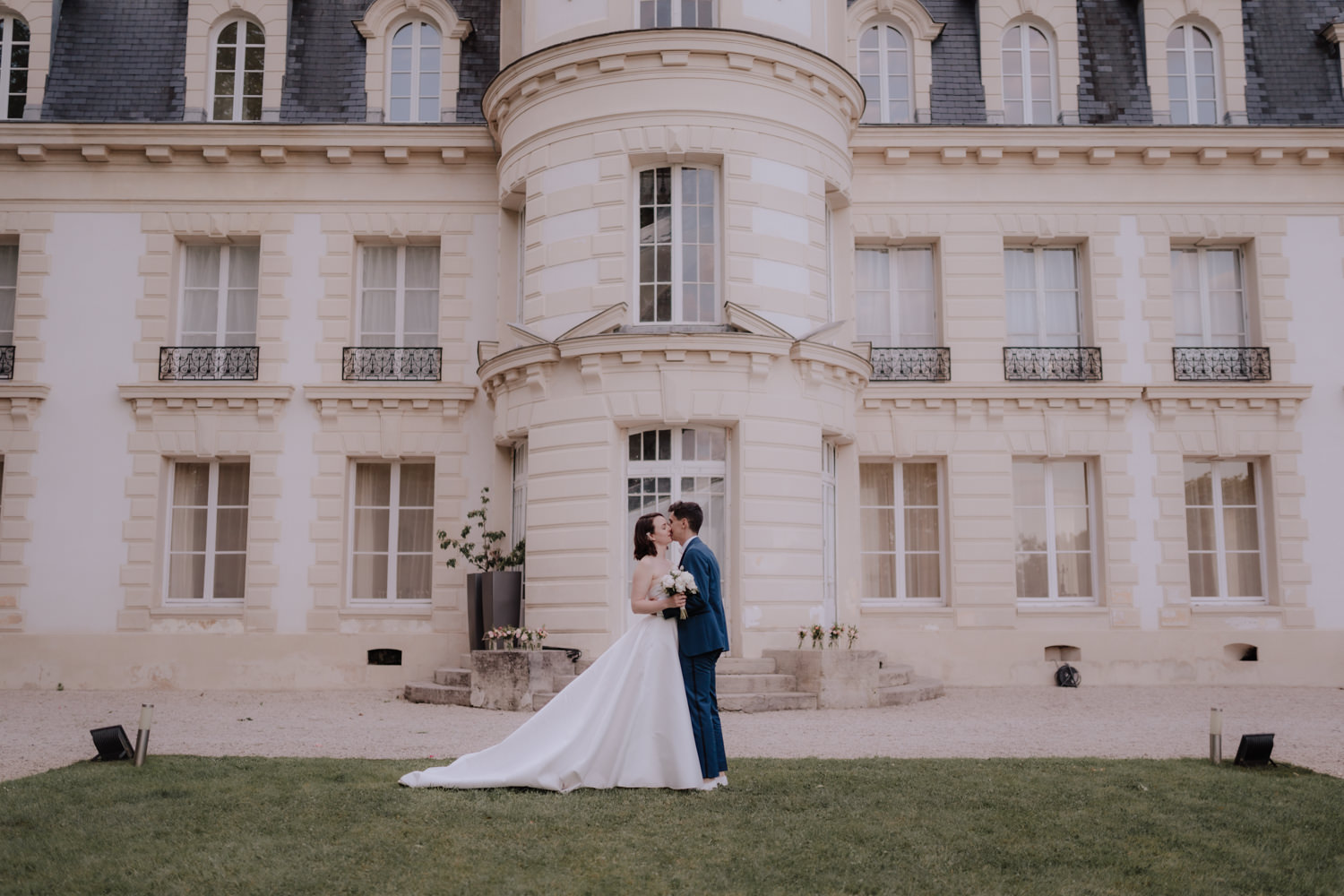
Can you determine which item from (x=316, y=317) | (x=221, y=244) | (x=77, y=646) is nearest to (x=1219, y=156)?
(x=316, y=317)

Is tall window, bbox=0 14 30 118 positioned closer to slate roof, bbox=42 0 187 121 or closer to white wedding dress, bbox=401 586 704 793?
slate roof, bbox=42 0 187 121

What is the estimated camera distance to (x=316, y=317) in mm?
15227

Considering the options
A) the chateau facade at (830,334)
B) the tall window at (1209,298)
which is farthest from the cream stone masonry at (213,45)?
the tall window at (1209,298)

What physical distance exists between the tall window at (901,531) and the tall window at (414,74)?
7840 mm

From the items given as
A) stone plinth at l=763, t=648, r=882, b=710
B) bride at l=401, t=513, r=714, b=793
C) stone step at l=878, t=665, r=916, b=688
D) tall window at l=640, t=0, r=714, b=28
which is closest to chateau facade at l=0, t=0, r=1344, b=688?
stone step at l=878, t=665, r=916, b=688

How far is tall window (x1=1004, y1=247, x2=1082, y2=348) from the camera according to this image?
15.7 metres

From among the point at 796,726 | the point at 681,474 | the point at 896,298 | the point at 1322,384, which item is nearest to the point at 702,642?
the point at 796,726

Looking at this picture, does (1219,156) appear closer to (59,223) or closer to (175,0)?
(175,0)

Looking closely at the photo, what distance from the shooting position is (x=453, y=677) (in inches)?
503

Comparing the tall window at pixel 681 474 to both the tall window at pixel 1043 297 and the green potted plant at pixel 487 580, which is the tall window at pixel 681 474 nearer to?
the green potted plant at pixel 487 580

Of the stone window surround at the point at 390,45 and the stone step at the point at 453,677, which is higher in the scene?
the stone window surround at the point at 390,45

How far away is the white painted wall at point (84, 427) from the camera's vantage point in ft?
48.2

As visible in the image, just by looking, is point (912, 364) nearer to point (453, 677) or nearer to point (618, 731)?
point (453, 677)

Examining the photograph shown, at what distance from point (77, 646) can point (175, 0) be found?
9.01 metres
